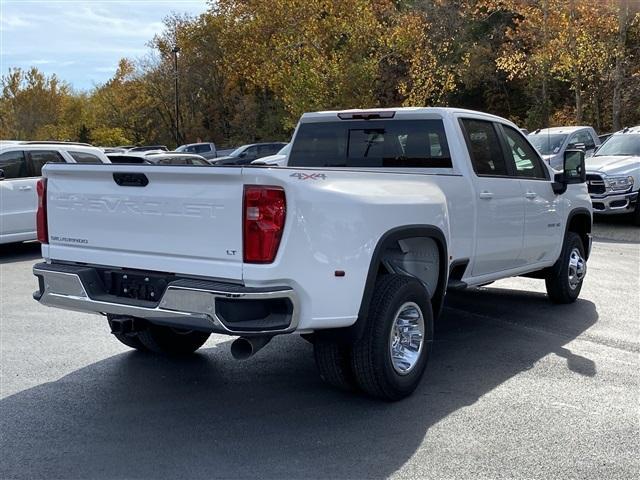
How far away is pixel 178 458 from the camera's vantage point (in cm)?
406

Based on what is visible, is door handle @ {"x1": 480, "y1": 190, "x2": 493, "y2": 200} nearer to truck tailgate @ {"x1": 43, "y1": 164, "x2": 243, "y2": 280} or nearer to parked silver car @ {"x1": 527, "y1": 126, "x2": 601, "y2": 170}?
truck tailgate @ {"x1": 43, "y1": 164, "x2": 243, "y2": 280}

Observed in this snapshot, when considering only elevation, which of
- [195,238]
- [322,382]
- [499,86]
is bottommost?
[322,382]

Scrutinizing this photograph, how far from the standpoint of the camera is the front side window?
6.75 metres

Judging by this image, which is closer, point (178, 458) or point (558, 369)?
point (178, 458)

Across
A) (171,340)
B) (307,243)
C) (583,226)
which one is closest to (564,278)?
(583,226)

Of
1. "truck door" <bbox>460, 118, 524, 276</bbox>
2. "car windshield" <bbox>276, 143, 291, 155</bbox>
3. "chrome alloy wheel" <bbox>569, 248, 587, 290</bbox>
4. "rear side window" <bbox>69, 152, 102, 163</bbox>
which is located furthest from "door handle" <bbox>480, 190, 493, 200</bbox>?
"rear side window" <bbox>69, 152, 102, 163</bbox>

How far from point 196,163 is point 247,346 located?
10.1 m

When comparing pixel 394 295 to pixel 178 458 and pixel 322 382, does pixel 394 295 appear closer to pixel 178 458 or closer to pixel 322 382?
pixel 322 382

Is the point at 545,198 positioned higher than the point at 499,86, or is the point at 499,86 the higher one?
the point at 499,86

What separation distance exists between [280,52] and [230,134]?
797 inches

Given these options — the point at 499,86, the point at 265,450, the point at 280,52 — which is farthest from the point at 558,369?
the point at 499,86

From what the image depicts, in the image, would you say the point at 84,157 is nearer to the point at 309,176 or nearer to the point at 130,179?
the point at 130,179

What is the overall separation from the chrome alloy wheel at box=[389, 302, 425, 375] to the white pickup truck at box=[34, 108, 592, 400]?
11mm

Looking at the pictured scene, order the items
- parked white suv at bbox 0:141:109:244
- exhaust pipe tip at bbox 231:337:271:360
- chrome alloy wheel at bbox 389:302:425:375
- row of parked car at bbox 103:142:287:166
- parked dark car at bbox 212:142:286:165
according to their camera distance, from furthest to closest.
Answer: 1. parked dark car at bbox 212:142:286:165
2. row of parked car at bbox 103:142:287:166
3. parked white suv at bbox 0:141:109:244
4. chrome alloy wheel at bbox 389:302:425:375
5. exhaust pipe tip at bbox 231:337:271:360
